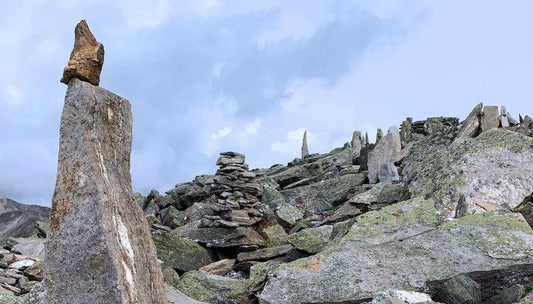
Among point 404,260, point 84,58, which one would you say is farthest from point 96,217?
point 404,260

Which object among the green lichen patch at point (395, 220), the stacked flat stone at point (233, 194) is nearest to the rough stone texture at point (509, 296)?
the green lichen patch at point (395, 220)

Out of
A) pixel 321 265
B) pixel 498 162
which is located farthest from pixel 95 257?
pixel 498 162

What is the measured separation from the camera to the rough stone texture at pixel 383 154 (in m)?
26.5

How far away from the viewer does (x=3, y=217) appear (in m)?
30.8

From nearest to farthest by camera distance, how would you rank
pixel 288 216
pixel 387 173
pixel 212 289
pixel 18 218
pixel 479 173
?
pixel 212 289
pixel 479 173
pixel 288 216
pixel 387 173
pixel 18 218

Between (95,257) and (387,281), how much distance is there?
561 centimetres

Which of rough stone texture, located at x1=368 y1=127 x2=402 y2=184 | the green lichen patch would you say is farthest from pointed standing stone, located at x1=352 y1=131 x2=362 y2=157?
the green lichen patch

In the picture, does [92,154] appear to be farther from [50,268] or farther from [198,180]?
[198,180]

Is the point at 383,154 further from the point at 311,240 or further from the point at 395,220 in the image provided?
the point at 395,220

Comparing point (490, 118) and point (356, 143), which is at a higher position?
point (356, 143)

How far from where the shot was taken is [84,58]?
7891 mm

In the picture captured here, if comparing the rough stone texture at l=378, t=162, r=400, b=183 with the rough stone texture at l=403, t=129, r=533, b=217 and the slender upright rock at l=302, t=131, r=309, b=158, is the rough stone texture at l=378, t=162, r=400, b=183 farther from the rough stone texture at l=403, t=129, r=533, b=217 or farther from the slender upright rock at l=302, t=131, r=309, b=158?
the slender upright rock at l=302, t=131, r=309, b=158

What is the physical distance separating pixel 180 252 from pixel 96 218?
36.3 ft

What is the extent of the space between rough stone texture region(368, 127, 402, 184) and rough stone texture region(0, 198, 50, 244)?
20.2 meters
